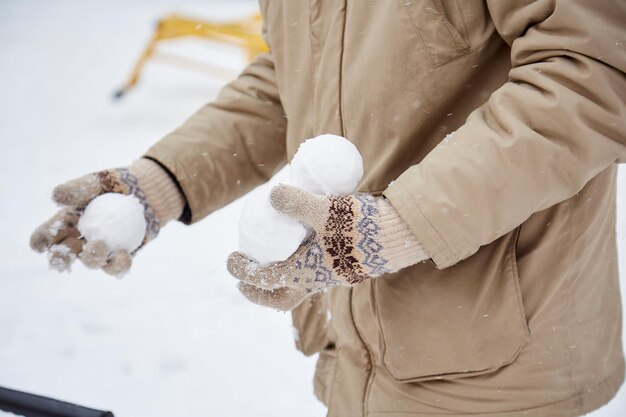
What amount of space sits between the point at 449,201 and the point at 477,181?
1.8 inches

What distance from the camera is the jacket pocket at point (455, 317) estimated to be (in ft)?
3.43

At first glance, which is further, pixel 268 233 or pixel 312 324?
pixel 312 324

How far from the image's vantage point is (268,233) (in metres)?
0.93

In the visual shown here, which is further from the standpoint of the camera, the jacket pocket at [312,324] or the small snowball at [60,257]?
the jacket pocket at [312,324]

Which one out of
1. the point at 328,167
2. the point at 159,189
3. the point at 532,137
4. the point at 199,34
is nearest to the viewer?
the point at 532,137

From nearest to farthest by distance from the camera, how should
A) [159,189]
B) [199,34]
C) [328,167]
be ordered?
[328,167]
[159,189]
[199,34]

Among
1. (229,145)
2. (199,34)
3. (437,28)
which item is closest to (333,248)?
(437,28)

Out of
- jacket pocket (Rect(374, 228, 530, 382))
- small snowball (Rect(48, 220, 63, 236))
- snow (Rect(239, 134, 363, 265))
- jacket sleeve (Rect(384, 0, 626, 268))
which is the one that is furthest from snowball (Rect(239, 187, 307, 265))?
small snowball (Rect(48, 220, 63, 236))

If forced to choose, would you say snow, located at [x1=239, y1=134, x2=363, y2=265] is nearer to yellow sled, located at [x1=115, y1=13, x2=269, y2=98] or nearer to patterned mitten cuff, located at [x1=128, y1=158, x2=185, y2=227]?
patterned mitten cuff, located at [x1=128, y1=158, x2=185, y2=227]

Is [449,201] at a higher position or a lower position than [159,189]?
higher

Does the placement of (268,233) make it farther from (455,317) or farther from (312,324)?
(312,324)

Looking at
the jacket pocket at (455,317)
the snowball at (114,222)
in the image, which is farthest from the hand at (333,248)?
the snowball at (114,222)

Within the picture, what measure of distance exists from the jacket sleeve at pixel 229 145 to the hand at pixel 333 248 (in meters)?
0.49

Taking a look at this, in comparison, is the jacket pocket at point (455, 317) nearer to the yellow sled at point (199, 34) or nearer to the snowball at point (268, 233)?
the snowball at point (268, 233)
